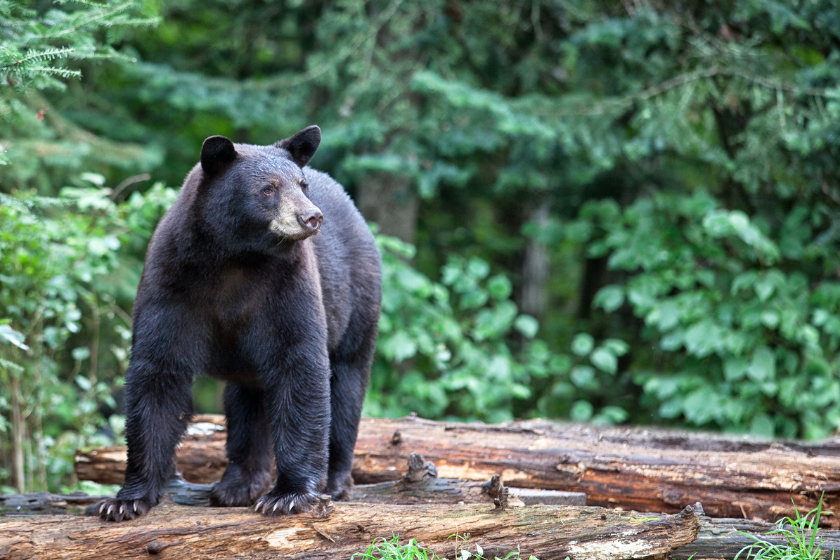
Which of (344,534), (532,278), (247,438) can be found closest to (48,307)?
(247,438)

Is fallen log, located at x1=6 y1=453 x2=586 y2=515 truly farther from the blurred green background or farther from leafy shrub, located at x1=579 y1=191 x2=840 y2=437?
leafy shrub, located at x1=579 y1=191 x2=840 y2=437

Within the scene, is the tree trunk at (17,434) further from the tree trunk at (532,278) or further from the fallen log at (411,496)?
the tree trunk at (532,278)

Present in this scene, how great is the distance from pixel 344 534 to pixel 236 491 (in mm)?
1077

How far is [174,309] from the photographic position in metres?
3.66

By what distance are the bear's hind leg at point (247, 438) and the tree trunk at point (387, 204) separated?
4.50 metres

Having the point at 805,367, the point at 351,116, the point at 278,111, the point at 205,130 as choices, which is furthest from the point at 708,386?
the point at 205,130

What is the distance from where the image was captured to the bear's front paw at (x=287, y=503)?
3598mm

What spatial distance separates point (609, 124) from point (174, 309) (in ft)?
17.5

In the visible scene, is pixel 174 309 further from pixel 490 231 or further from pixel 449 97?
pixel 490 231

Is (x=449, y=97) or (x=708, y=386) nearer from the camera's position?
(x=449, y=97)

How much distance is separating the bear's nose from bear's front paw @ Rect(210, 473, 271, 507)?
169cm

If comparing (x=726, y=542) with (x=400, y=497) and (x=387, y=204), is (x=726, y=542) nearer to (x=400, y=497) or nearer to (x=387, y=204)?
(x=400, y=497)

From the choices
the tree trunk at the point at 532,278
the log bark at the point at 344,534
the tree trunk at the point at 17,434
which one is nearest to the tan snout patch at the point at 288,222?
the log bark at the point at 344,534

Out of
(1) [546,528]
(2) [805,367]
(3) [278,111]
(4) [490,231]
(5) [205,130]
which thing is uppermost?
(5) [205,130]
